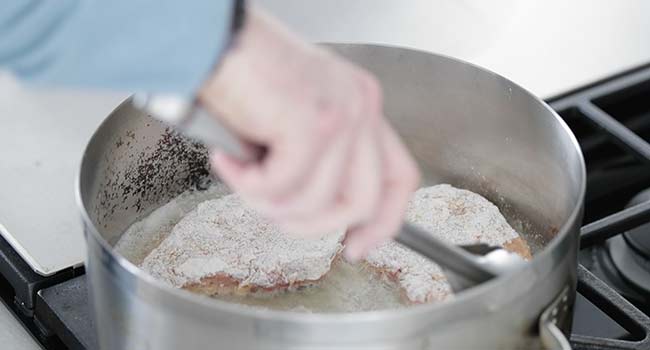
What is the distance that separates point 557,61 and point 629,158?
0.14m

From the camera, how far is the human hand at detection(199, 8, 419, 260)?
0.41 metres

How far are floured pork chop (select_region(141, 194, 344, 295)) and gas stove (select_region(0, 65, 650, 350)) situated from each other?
0.22 ft

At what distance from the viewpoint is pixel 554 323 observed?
1.79 ft

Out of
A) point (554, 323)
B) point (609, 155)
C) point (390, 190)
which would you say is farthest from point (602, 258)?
point (390, 190)

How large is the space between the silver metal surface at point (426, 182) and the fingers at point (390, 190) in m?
0.03

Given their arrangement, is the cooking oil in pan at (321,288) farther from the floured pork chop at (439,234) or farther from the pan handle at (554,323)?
the pan handle at (554,323)

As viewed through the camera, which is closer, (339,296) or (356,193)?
(356,193)

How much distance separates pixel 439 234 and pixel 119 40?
354 mm

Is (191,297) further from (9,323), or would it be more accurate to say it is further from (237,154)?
(9,323)

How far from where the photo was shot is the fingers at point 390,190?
1.46 ft

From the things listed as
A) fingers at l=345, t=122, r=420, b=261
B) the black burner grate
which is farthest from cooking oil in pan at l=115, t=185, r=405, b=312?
fingers at l=345, t=122, r=420, b=261

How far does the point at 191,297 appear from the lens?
0.47 m

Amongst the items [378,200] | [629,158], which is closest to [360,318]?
[378,200]

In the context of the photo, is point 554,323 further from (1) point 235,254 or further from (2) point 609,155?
(2) point 609,155
